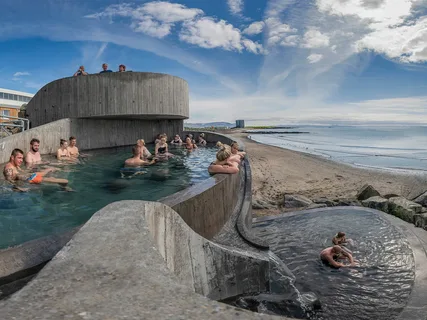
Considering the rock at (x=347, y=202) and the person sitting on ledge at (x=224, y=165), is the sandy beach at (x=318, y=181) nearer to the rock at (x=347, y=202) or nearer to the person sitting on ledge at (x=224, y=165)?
the rock at (x=347, y=202)

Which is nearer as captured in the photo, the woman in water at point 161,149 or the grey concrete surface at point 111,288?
the grey concrete surface at point 111,288

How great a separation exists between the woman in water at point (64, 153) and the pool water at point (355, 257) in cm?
640

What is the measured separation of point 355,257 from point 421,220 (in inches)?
123

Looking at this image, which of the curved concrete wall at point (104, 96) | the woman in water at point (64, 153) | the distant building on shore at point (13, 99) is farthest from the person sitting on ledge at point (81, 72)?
the distant building on shore at point (13, 99)

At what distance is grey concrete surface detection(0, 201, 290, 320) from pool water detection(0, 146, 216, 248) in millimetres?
2318

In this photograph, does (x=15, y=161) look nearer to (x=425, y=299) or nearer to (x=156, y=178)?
(x=156, y=178)

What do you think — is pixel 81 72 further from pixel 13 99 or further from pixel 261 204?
pixel 13 99

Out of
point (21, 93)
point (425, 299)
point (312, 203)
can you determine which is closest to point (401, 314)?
point (425, 299)

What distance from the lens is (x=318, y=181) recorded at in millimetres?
15438

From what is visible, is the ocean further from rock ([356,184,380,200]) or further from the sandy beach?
rock ([356,184,380,200])

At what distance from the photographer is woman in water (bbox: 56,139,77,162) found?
34.5 ft

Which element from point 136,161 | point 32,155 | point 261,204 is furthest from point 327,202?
point 32,155

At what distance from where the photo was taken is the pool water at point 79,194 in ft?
14.3

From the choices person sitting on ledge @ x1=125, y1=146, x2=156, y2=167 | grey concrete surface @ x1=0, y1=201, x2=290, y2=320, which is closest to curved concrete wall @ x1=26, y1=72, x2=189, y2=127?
person sitting on ledge @ x1=125, y1=146, x2=156, y2=167
